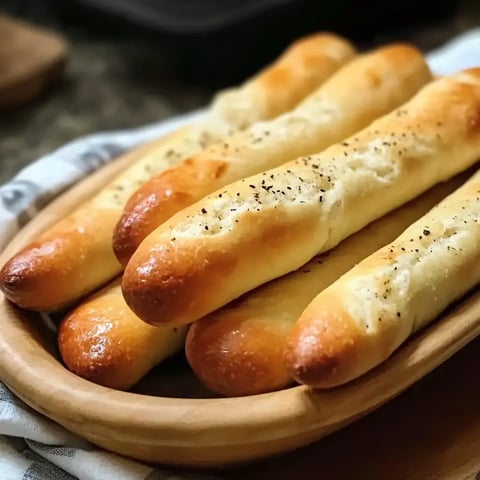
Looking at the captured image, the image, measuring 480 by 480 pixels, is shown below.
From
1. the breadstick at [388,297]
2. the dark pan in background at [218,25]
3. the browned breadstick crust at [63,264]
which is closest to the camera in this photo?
the breadstick at [388,297]

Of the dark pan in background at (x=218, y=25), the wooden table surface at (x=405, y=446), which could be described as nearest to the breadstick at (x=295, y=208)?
the wooden table surface at (x=405, y=446)

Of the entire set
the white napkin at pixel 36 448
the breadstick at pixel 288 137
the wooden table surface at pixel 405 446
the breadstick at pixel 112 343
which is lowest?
the wooden table surface at pixel 405 446

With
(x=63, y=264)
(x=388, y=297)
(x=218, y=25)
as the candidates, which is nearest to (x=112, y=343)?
(x=63, y=264)

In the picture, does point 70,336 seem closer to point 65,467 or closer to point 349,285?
point 65,467

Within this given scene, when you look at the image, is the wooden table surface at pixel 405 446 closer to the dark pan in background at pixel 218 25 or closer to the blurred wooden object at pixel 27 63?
the dark pan in background at pixel 218 25

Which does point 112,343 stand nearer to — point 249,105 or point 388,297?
point 388,297

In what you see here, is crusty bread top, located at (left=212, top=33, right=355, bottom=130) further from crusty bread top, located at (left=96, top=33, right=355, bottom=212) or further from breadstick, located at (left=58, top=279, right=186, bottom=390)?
breadstick, located at (left=58, top=279, right=186, bottom=390)
